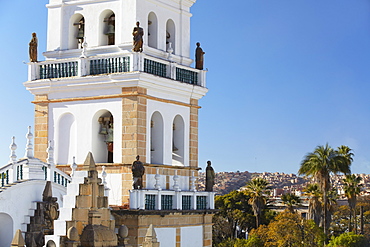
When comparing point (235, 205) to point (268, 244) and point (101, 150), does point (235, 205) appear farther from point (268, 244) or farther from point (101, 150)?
point (101, 150)

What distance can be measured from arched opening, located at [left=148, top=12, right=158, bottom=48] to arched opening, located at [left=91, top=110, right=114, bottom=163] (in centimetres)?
284

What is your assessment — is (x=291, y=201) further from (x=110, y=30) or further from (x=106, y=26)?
(x=110, y=30)

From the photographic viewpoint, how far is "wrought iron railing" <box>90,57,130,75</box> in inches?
987

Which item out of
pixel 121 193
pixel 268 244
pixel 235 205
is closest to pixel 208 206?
pixel 121 193

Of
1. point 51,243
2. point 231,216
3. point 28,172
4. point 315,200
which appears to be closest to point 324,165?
point 315,200

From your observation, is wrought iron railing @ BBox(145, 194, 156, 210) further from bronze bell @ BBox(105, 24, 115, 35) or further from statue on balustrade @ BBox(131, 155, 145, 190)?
bronze bell @ BBox(105, 24, 115, 35)

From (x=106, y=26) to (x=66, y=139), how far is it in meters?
3.89

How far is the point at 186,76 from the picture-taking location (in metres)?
27.1

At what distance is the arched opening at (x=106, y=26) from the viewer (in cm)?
2642

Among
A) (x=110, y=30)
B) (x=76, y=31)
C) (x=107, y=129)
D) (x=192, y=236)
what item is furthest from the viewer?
(x=76, y=31)

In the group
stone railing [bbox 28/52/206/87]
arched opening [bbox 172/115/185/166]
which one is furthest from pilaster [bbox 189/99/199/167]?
stone railing [bbox 28/52/206/87]

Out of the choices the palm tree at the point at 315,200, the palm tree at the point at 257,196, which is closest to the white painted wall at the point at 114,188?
the palm tree at the point at 315,200

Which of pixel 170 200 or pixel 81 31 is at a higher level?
pixel 81 31

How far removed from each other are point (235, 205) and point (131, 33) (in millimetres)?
45594
